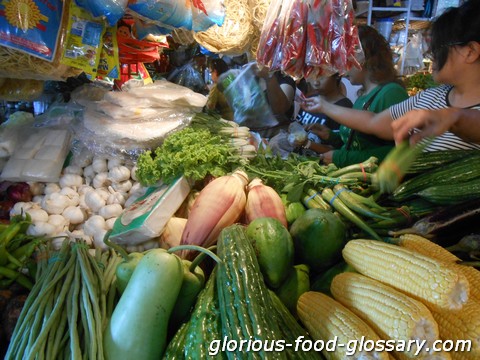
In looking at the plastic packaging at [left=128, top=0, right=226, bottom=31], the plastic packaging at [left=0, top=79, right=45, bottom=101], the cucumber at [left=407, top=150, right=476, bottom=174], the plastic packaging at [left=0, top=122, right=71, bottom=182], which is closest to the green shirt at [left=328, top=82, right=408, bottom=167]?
the cucumber at [left=407, top=150, right=476, bottom=174]

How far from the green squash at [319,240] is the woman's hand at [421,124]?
1.62 feet

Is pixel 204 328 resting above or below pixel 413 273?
below

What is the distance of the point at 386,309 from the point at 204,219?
3.53 feet

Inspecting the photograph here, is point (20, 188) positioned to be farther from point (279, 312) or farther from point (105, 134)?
point (279, 312)

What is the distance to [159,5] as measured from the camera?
2.08m

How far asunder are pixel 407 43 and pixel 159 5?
6.97 m

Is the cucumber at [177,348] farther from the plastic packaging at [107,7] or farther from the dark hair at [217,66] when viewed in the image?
the dark hair at [217,66]

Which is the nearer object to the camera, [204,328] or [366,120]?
[204,328]

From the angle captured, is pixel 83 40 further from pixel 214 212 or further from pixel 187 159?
pixel 214 212

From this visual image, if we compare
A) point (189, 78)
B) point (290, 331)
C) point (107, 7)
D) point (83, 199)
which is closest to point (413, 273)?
point (290, 331)

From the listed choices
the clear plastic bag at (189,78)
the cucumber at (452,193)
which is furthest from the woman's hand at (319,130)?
the cucumber at (452,193)

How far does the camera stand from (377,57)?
2.97 m

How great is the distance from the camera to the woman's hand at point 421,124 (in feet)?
4.76

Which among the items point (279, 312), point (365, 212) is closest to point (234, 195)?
point (365, 212)
